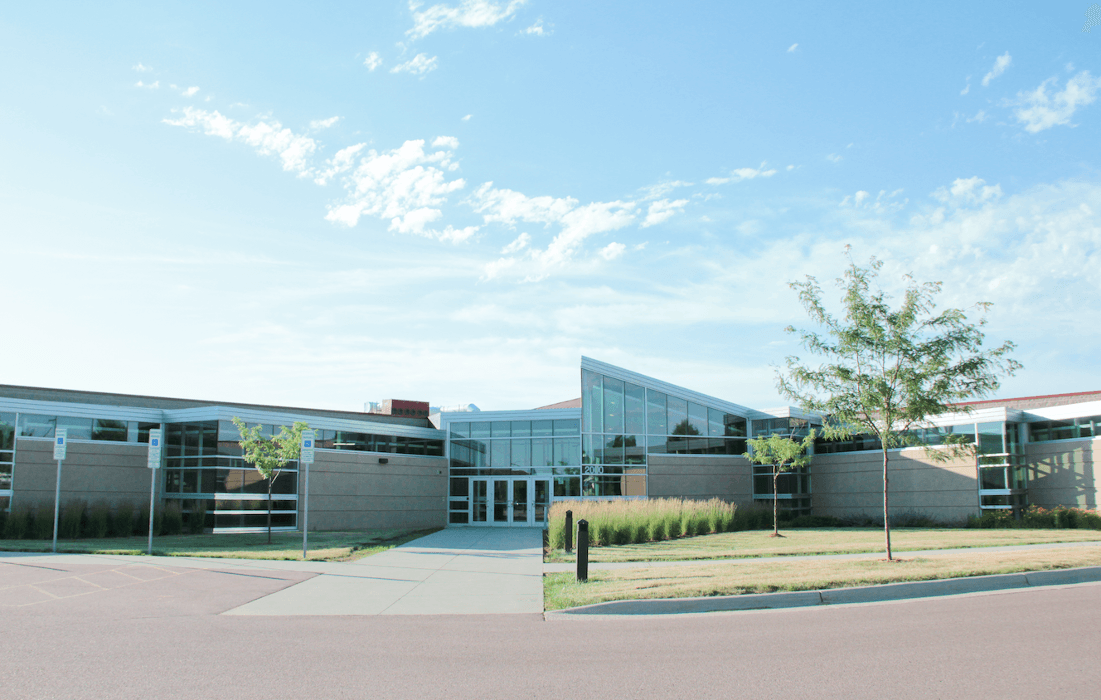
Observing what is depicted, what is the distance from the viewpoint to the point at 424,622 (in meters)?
9.37

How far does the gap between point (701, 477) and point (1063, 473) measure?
12.5 m

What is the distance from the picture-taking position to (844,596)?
1088 cm

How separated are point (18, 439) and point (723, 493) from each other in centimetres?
2486


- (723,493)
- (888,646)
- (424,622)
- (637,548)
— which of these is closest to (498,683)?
(424,622)

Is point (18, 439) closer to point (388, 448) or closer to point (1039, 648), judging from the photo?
point (388, 448)

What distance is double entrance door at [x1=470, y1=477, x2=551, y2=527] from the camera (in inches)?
1208

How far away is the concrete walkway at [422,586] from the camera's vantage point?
34.1 ft

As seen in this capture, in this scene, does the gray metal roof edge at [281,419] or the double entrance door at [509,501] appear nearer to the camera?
the gray metal roof edge at [281,419]

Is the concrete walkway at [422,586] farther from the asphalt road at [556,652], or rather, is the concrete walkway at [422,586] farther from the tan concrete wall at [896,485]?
the tan concrete wall at [896,485]

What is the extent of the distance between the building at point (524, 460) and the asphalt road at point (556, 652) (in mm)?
14896

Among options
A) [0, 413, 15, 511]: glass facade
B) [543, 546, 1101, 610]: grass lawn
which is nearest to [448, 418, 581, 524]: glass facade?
[0, 413, 15, 511]: glass facade

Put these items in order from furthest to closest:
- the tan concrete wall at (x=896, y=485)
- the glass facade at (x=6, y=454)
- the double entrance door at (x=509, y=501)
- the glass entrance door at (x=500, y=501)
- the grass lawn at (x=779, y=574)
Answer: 1. the glass entrance door at (x=500, y=501)
2. the double entrance door at (x=509, y=501)
3. the tan concrete wall at (x=896, y=485)
4. the glass facade at (x=6, y=454)
5. the grass lawn at (x=779, y=574)

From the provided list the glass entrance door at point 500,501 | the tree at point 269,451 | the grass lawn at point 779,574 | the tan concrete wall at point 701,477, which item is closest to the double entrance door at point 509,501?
the glass entrance door at point 500,501

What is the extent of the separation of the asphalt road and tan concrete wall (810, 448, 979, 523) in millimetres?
18801
